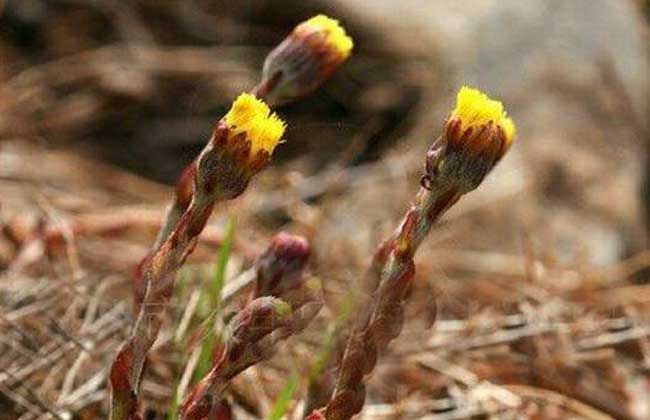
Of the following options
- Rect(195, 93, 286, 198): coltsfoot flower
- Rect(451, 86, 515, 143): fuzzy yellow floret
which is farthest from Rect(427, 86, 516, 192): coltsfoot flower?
Rect(195, 93, 286, 198): coltsfoot flower

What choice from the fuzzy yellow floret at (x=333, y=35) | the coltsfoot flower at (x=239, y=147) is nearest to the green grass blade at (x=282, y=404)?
the coltsfoot flower at (x=239, y=147)

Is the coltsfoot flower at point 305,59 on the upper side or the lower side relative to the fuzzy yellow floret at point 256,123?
lower

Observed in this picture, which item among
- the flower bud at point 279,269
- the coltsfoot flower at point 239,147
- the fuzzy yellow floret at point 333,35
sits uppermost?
the coltsfoot flower at point 239,147

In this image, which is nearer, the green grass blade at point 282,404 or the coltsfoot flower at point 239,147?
the coltsfoot flower at point 239,147

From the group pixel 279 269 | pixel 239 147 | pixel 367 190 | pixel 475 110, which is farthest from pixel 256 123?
pixel 367 190

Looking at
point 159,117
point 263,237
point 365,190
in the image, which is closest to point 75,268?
point 263,237

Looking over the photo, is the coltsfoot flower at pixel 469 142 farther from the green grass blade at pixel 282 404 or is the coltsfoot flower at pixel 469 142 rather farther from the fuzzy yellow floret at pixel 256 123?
the green grass blade at pixel 282 404

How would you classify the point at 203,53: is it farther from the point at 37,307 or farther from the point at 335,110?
the point at 37,307

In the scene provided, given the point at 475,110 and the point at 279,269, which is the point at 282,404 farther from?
the point at 475,110

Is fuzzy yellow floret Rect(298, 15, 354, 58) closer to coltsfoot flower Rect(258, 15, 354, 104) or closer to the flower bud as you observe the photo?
coltsfoot flower Rect(258, 15, 354, 104)
